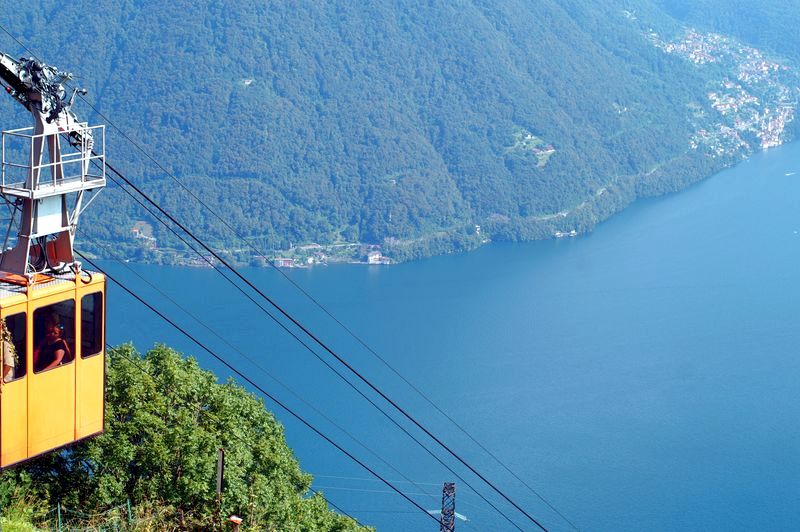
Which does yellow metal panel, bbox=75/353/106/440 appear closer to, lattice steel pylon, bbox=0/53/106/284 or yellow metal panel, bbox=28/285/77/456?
yellow metal panel, bbox=28/285/77/456

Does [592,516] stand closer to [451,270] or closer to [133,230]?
[451,270]

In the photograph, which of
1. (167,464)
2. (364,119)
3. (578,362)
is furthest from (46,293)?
(364,119)

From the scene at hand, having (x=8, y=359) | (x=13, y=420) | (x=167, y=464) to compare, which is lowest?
(x=13, y=420)

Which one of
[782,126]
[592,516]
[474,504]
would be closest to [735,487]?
[592,516]

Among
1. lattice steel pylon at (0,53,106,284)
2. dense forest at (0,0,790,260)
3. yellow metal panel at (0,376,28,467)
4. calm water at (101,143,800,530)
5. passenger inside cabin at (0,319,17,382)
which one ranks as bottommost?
yellow metal panel at (0,376,28,467)

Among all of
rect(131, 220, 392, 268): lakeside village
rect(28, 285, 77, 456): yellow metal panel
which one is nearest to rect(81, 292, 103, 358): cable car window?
rect(28, 285, 77, 456): yellow metal panel

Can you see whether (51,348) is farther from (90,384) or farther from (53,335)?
(90,384)

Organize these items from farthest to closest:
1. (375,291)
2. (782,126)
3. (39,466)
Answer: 1. (782,126)
2. (375,291)
3. (39,466)
